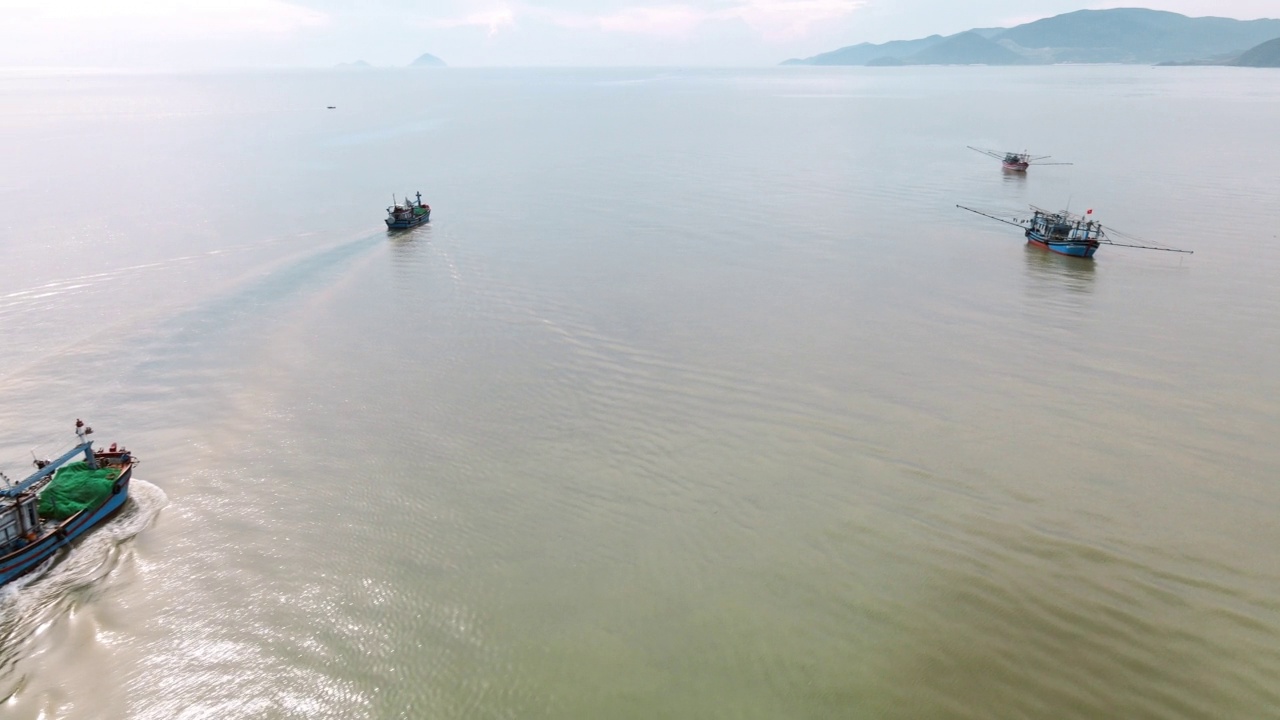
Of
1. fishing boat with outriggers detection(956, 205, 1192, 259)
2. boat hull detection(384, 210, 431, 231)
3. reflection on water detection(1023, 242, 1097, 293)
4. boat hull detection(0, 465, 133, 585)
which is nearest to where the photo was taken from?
boat hull detection(0, 465, 133, 585)

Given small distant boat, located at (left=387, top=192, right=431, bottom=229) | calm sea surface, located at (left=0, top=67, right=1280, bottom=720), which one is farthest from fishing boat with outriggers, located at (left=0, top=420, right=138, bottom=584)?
small distant boat, located at (left=387, top=192, right=431, bottom=229)

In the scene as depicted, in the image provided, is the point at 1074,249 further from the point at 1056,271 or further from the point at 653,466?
the point at 653,466

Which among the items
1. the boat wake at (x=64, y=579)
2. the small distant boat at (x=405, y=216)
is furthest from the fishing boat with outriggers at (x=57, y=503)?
the small distant boat at (x=405, y=216)

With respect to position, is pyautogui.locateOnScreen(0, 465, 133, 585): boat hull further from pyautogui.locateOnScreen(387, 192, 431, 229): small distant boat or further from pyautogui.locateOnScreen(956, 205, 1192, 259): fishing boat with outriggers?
pyautogui.locateOnScreen(956, 205, 1192, 259): fishing boat with outriggers

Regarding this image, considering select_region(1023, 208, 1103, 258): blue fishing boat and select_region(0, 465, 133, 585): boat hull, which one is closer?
select_region(0, 465, 133, 585): boat hull

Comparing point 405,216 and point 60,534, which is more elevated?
point 405,216

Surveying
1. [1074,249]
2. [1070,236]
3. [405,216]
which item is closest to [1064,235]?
[1074,249]

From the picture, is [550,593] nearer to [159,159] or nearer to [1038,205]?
[1038,205]

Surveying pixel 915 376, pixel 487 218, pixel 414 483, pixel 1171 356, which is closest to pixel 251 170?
pixel 487 218
